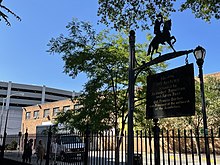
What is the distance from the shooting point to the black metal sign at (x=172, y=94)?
5.80m

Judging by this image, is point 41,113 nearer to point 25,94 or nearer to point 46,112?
point 46,112

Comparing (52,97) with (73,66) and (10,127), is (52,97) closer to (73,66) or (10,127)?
(10,127)

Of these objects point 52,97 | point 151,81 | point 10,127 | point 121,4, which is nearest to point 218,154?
point 121,4

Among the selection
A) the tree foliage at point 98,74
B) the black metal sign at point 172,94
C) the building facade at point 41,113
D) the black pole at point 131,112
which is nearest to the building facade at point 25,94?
the building facade at point 41,113

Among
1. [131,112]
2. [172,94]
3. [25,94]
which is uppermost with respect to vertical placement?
[25,94]

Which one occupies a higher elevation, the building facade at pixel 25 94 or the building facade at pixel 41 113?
the building facade at pixel 25 94

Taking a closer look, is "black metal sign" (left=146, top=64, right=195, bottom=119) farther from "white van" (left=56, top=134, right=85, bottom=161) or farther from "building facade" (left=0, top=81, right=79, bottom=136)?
"building facade" (left=0, top=81, right=79, bottom=136)

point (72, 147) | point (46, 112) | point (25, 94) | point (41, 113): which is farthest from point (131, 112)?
point (25, 94)

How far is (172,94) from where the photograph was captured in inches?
242

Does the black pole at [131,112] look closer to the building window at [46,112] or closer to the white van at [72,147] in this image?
the white van at [72,147]

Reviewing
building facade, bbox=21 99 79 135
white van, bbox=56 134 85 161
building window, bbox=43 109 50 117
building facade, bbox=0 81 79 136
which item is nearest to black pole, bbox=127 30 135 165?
white van, bbox=56 134 85 161

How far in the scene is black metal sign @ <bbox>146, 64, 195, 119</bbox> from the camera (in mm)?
5801

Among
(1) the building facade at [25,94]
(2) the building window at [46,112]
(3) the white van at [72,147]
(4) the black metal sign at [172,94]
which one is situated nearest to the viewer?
(4) the black metal sign at [172,94]

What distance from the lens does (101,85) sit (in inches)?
488
